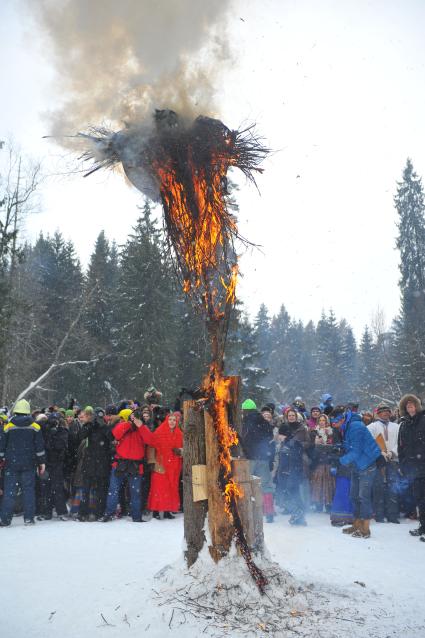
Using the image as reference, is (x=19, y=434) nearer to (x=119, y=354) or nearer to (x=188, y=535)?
(x=188, y=535)

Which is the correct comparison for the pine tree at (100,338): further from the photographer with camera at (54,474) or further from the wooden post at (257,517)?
the wooden post at (257,517)

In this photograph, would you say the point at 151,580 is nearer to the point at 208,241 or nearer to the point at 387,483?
the point at 208,241

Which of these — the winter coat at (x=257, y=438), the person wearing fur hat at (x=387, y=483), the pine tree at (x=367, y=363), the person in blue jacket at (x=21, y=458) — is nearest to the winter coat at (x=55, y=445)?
the person in blue jacket at (x=21, y=458)

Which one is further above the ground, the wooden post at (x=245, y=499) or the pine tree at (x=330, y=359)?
the pine tree at (x=330, y=359)

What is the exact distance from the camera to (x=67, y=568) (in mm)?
5863

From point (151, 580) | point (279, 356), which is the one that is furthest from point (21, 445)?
point (279, 356)

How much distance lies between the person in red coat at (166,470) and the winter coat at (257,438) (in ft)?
4.19

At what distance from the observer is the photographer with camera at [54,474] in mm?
9164

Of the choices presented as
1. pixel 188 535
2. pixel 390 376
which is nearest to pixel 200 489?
pixel 188 535

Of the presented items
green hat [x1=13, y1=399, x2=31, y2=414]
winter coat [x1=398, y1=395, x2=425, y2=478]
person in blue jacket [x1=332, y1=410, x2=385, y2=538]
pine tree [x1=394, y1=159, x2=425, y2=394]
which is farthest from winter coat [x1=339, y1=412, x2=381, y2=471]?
pine tree [x1=394, y1=159, x2=425, y2=394]

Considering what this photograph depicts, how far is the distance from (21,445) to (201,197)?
18.8ft

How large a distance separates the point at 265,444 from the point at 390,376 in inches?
1092

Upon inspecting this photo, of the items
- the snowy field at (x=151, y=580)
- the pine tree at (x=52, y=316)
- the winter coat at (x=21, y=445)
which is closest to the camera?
the snowy field at (x=151, y=580)

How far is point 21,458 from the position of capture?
8531mm
